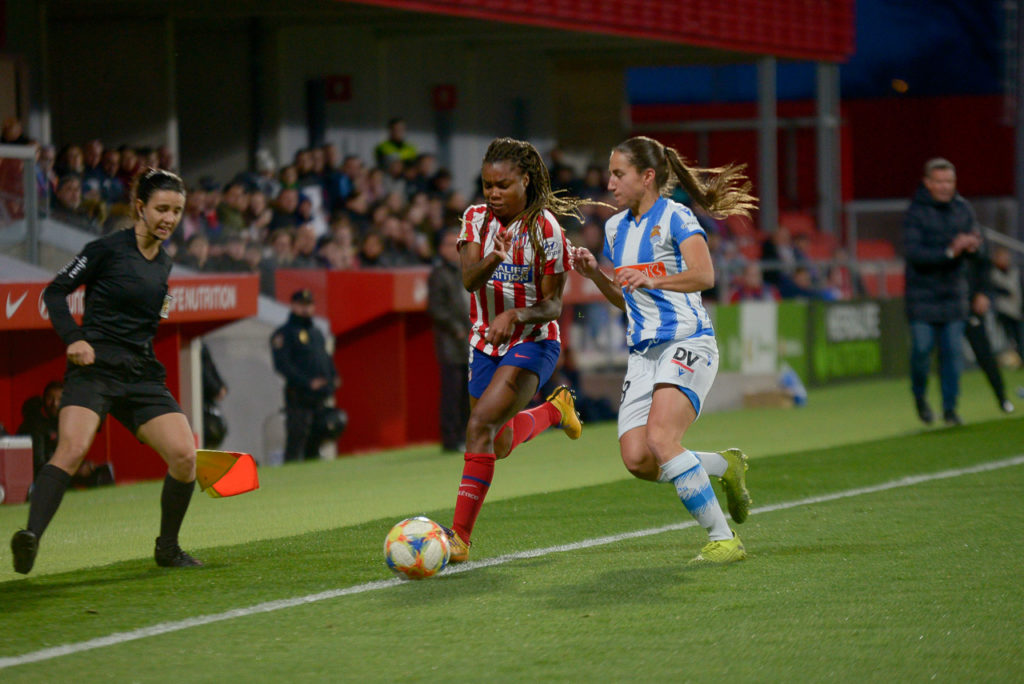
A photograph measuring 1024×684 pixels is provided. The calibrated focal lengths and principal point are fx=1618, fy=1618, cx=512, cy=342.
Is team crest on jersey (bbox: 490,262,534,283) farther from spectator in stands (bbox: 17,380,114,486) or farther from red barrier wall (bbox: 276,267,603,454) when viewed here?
red barrier wall (bbox: 276,267,603,454)

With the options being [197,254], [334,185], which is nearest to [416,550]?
[197,254]

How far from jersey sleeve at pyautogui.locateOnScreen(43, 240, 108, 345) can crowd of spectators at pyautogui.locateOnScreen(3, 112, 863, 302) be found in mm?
4203

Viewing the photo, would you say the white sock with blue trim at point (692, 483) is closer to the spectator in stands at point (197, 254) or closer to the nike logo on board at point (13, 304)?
the nike logo on board at point (13, 304)

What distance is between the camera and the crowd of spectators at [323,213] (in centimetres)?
1335

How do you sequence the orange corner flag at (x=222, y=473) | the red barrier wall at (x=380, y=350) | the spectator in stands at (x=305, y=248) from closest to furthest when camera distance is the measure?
the orange corner flag at (x=222, y=473), the red barrier wall at (x=380, y=350), the spectator in stands at (x=305, y=248)

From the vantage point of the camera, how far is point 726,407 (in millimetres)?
18172

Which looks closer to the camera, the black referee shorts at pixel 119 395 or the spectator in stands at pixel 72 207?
the black referee shorts at pixel 119 395

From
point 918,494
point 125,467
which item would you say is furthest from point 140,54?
point 918,494

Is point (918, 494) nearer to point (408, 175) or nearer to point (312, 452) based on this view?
point (312, 452)

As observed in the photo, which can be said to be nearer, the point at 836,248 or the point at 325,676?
the point at 325,676

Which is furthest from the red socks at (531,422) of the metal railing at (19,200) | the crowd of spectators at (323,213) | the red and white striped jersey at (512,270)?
the metal railing at (19,200)

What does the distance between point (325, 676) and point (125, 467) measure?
7.76 metres

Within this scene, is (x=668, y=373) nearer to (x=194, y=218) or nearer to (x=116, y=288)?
(x=116, y=288)

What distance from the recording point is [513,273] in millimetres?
7289
